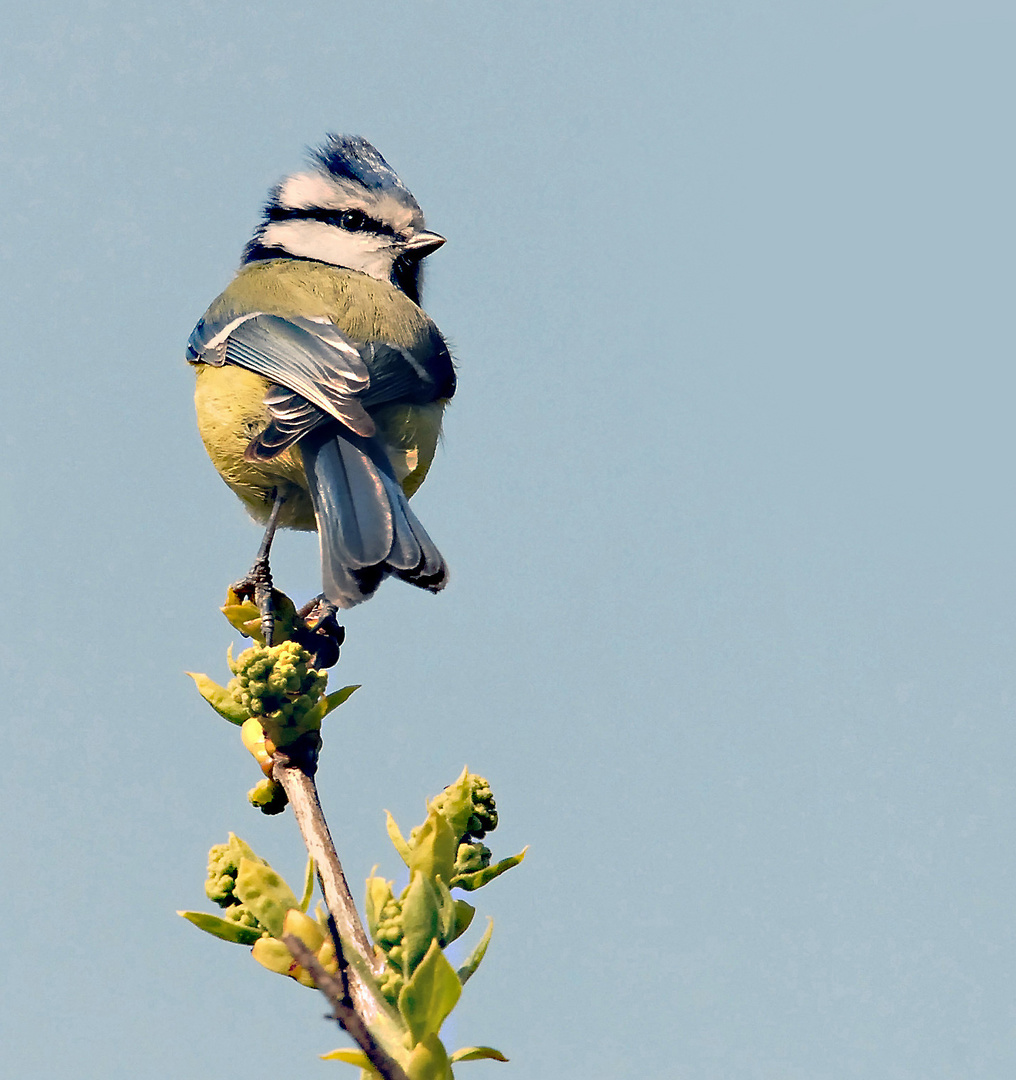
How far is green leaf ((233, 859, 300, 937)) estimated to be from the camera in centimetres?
180

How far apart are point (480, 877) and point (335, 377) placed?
1.67 meters

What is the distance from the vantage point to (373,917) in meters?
1.76

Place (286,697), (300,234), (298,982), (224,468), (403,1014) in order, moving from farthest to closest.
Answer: (300,234) → (224,468) → (286,697) → (298,982) → (403,1014)

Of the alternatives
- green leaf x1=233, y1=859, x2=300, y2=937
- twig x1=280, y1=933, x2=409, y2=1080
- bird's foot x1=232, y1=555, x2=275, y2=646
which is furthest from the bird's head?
twig x1=280, y1=933, x2=409, y2=1080

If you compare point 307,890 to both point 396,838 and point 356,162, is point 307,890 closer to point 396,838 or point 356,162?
point 396,838

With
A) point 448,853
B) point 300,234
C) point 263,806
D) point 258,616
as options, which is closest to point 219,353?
point 300,234

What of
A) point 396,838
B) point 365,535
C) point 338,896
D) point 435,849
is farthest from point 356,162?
point 338,896

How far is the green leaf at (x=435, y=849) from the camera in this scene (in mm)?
1780

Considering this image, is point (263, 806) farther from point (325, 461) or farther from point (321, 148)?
point (321, 148)

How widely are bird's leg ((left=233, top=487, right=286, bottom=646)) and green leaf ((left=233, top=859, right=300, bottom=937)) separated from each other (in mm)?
613

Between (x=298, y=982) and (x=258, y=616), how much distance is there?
0.86 m

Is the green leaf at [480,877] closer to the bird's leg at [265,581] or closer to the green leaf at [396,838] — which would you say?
the green leaf at [396,838]

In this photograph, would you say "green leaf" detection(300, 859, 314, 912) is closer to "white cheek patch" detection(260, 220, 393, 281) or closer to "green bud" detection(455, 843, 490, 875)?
"green bud" detection(455, 843, 490, 875)

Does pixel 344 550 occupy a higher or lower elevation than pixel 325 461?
lower
